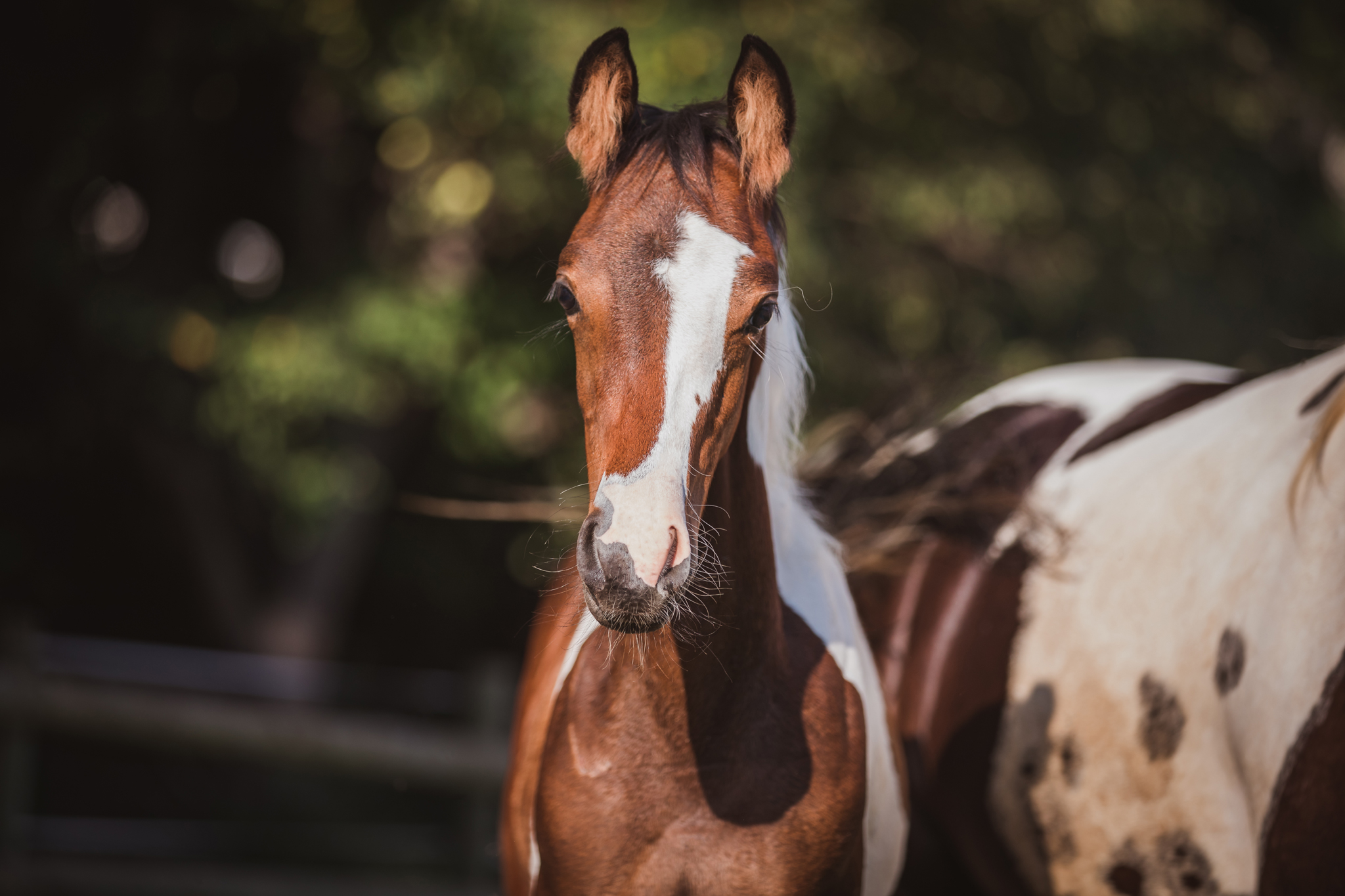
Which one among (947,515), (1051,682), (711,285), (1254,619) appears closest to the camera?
(711,285)

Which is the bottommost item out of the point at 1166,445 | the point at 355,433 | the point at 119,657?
the point at 119,657

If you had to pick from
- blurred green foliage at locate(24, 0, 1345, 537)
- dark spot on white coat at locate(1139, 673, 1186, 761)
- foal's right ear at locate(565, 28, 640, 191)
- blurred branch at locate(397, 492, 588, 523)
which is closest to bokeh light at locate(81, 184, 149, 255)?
blurred green foliage at locate(24, 0, 1345, 537)

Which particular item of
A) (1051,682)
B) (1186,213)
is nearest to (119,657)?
(1051,682)

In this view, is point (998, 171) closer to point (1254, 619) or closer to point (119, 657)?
point (1254, 619)

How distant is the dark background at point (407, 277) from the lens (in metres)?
5.47

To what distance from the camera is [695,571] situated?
5.51ft

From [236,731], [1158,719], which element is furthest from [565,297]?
[236,731]

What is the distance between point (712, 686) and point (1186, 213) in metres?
7.34

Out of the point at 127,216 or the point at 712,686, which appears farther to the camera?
the point at 127,216

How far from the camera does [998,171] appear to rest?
696 cm

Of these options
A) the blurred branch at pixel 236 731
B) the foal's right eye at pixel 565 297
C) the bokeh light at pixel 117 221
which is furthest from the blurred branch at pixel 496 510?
Result: the bokeh light at pixel 117 221

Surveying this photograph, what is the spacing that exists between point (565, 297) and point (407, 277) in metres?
4.93

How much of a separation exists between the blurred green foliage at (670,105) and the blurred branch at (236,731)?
6.24ft

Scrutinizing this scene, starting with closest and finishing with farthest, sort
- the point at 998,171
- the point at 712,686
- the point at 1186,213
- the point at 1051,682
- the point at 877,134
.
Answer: the point at 712,686 < the point at 1051,682 < the point at 877,134 < the point at 998,171 < the point at 1186,213
